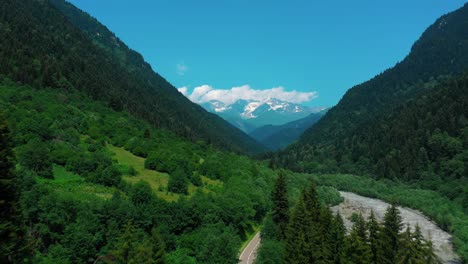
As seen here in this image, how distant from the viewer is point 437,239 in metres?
77.4

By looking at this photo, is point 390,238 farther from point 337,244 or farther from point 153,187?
→ point 153,187

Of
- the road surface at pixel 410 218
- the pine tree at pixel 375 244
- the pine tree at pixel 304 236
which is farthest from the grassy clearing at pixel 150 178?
the road surface at pixel 410 218

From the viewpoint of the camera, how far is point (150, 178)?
74562mm

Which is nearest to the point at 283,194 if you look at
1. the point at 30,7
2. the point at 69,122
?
the point at 69,122

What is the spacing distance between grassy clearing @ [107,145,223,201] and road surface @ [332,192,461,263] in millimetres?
32306

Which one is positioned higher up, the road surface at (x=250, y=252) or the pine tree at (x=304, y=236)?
the pine tree at (x=304, y=236)

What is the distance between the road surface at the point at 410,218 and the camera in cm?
7053

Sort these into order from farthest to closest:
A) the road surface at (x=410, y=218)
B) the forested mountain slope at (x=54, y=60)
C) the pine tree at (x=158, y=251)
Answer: the forested mountain slope at (x=54, y=60) → the road surface at (x=410, y=218) → the pine tree at (x=158, y=251)

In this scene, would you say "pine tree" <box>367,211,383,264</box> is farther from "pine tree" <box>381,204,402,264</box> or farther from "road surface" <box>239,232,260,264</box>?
"road surface" <box>239,232,260,264</box>

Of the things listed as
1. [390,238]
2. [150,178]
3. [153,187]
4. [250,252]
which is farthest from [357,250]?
[150,178]

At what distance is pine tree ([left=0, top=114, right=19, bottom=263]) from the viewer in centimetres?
2686

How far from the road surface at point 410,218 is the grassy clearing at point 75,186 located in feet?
174

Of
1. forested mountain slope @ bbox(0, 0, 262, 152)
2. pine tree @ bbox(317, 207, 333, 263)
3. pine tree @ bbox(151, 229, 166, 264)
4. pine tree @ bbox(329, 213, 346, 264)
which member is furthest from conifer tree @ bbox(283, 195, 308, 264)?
forested mountain slope @ bbox(0, 0, 262, 152)

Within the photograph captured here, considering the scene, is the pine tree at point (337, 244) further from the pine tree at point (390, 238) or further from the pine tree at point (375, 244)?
the pine tree at point (390, 238)
